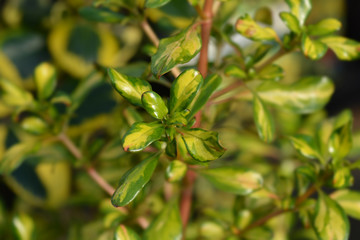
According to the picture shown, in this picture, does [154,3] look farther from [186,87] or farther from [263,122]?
[263,122]

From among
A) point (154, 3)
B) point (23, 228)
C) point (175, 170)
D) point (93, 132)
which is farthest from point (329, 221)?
point (93, 132)

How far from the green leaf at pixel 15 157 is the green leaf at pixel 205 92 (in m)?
0.29

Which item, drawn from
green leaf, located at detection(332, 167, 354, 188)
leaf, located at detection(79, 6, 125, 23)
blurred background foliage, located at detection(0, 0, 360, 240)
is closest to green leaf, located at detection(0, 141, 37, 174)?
blurred background foliage, located at detection(0, 0, 360, 240)

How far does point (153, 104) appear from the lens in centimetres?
38

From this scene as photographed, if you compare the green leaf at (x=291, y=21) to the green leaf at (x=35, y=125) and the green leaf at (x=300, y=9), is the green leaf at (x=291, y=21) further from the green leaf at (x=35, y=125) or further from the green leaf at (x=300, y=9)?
the green leaf at (x=35, y=125)

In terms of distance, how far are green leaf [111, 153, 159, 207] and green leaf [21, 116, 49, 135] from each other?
0.26m

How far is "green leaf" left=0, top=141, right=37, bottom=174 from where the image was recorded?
0.58 meters

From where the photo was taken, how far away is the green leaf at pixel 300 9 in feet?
1.62

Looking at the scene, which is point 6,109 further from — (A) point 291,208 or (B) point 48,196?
(A) point 291,208

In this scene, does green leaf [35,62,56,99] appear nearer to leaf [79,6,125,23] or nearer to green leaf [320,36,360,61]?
leaf [79,6,125,23]

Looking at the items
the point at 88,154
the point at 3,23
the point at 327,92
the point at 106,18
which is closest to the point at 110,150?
the point at 88,154

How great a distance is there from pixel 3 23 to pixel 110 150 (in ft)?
3.04

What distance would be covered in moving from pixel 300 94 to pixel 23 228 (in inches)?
17.8

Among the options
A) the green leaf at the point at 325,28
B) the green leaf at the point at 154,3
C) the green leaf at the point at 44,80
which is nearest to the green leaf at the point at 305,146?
the green leaf at the point at 325,28
